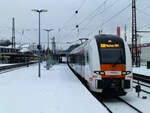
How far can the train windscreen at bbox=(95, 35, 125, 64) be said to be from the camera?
963cm

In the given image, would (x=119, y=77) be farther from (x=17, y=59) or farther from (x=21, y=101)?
(x=17, y=59)

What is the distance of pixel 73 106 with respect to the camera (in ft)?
24.5

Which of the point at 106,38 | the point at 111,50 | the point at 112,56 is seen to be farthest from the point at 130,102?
the point at 106,38

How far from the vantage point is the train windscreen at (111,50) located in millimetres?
9633

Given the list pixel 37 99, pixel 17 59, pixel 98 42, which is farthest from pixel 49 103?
pixel 17 59

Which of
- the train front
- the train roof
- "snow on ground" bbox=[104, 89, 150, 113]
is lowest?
"snow on ground" bbox=[104, 89, 150, 113]

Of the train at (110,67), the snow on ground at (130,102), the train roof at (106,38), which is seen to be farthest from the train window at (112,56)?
the snow on ground at (130,102)

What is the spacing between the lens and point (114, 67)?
948 cm

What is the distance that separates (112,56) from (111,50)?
315 millimetres

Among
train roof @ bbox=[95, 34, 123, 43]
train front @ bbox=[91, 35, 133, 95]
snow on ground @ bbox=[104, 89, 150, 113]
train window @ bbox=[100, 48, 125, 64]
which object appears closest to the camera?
snow on ground @ bbox=[104, 89, 150, 113]

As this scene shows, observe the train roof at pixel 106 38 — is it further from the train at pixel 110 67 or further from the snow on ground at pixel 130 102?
the snow on ground at pixel 130 102

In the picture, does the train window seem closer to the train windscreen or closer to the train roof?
the train windscreen

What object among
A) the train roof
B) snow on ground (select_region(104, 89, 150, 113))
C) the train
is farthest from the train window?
snow on ground (select_region(104, 89, 150, 113))

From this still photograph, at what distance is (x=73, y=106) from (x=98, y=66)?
274 centimetres
